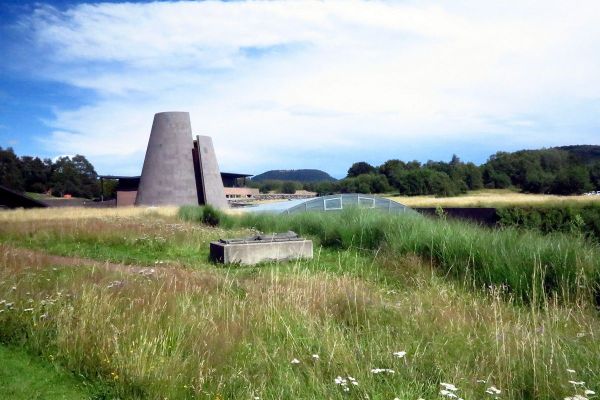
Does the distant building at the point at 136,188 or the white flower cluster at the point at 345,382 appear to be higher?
the distant building at the point at 136,188

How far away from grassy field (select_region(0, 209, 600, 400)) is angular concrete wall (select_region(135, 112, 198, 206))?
20952 mm

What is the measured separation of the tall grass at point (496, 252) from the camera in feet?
20.9

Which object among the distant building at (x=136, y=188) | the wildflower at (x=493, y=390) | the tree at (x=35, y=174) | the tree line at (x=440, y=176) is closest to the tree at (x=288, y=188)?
the tree line at (x=440, y=176)

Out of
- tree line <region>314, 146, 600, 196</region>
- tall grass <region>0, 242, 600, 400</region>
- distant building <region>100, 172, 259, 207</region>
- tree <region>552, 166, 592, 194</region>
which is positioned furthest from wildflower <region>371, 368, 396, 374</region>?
tree line <region>314, 146, 600, 196</region>

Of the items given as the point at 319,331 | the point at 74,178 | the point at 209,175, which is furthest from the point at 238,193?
the point at 319,331

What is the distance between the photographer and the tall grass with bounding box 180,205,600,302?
20.9 feet

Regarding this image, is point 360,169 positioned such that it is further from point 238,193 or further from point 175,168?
point 175,168

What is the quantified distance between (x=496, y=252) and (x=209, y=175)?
23800 millimetres

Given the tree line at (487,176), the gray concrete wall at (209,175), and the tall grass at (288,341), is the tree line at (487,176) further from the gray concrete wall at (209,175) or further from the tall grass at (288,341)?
the tall grass at (288,341)

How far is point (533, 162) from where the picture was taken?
184 feet

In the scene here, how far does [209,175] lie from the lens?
29609 millimetres

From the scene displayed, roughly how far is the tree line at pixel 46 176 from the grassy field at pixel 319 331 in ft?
171

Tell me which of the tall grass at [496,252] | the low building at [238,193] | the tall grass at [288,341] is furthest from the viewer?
the low building at [238,193]

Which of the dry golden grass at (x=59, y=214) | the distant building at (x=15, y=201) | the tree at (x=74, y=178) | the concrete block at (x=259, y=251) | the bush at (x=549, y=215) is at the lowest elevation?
the bush at (x=549, y=215)
